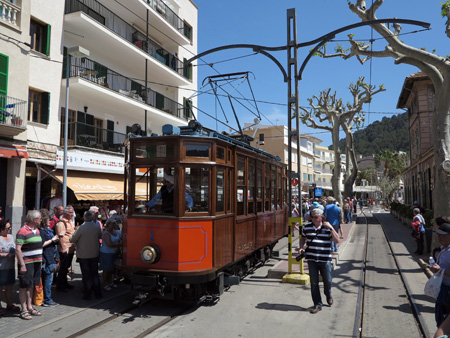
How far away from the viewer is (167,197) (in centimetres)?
638

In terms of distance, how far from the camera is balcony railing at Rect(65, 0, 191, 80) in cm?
1638

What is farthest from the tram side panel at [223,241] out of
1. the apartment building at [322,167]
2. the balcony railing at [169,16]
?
the apartment building at [322,167]

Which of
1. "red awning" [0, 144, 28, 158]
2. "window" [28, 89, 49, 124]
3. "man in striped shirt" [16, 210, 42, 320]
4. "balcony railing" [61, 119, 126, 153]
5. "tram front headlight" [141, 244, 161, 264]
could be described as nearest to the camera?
"man in striped shirt" [16, 210, 42, 320]

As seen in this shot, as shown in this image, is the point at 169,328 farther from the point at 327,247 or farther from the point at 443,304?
the point at 443,304

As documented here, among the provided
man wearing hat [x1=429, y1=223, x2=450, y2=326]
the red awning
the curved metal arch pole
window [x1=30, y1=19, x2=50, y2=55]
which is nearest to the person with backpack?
the curved metal arch pole

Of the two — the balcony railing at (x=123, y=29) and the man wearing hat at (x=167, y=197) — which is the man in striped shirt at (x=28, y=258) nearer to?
the man wearing hat at (x=167, y=197)

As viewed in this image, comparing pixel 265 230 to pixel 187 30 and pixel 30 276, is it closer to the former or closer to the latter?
pixel 30 276

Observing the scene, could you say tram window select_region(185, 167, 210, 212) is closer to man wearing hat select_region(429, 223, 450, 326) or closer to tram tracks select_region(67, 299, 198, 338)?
tram tracks select_region(67, 299, 198, 338)

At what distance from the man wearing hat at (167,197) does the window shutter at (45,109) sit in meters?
9.12

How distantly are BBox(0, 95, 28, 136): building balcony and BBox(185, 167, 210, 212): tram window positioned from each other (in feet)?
24.2

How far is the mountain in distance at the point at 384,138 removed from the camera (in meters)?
109

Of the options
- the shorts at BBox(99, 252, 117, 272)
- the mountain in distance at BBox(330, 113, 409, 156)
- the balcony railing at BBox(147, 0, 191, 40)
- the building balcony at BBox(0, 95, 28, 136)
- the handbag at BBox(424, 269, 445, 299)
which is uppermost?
the mountain in distance at BBox(330, 113, 409, 156)

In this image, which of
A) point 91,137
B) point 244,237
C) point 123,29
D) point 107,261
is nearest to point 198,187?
point 244,237

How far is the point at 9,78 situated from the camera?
11.8 meters
